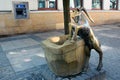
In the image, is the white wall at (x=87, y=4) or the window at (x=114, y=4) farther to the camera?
the window at (x=114, y=4)

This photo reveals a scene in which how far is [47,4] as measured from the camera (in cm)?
899

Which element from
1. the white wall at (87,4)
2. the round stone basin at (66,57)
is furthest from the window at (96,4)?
the round stone basin at (66,57)

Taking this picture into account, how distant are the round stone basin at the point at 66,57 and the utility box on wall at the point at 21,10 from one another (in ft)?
16.8

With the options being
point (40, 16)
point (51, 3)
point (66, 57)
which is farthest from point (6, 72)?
point (51, 3)

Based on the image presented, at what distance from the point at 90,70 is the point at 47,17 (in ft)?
19.4

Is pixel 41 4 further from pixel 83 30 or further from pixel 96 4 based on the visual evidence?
pixel 83 30

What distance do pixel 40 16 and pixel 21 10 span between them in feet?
3.58

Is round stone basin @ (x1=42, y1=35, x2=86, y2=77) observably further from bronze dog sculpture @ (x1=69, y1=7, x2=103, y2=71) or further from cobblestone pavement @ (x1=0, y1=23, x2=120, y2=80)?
cobblestone pavement @ (x1=0, y1=23, x2=120, y2=80)

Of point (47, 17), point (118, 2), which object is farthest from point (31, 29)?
point (118, 2)

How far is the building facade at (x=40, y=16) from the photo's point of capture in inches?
305

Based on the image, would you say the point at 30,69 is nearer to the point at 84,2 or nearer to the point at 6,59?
the point at 6,59

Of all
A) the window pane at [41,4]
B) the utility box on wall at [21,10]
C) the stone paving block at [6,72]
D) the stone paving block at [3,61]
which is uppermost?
the window pane at [41,4]

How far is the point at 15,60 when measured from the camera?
15.1 feet

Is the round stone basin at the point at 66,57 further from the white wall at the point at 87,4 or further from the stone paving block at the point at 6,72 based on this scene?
the white wall at the point at 87,4
